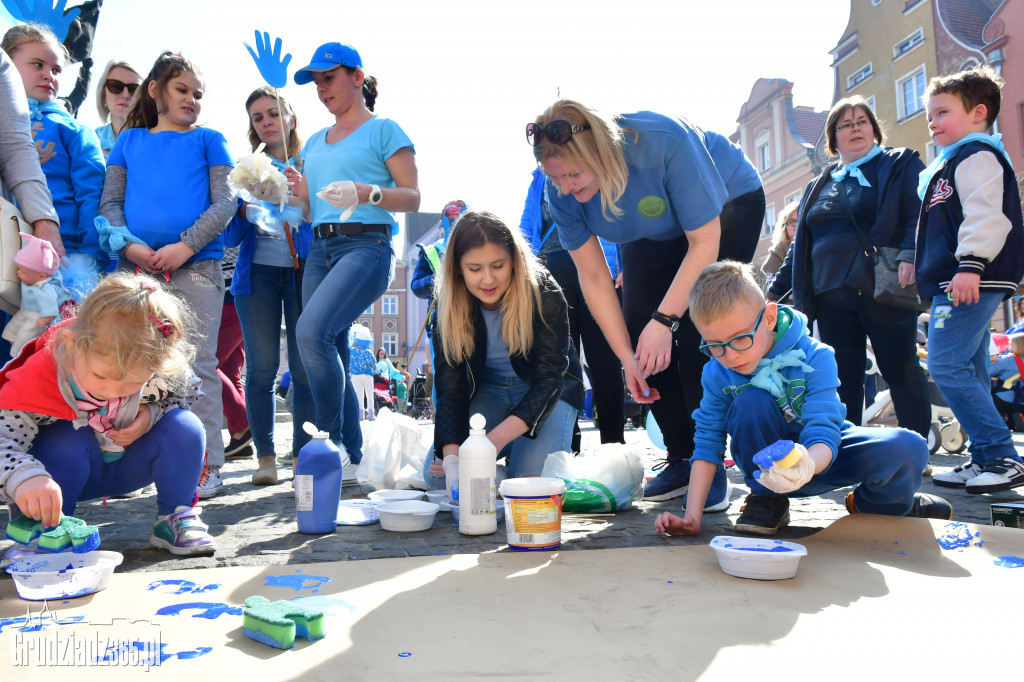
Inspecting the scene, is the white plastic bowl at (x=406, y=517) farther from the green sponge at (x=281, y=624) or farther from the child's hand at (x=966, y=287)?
the child's hand at (x=966, y=287)

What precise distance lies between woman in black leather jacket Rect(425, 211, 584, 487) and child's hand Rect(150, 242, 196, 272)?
3.47 ft

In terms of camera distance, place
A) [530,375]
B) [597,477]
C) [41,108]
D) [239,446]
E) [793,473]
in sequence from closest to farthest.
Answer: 1. [793,473]
2. [597,477]
3. [530,375]
4. [41,108]
5. [239,446]

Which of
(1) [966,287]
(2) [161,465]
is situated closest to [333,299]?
(2) [161,465]

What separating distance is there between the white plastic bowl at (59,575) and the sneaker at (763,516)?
5.28ft

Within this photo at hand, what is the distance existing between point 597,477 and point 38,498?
1656mm

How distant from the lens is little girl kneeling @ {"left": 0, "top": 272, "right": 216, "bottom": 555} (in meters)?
1.70

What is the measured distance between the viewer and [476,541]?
2.12 meters

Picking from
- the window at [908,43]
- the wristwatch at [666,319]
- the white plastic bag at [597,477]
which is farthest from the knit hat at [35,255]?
the window at [908,43]

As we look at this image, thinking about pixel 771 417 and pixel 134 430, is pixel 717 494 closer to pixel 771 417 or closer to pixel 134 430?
pixel 771 417

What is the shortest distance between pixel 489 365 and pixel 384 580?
1319 mm

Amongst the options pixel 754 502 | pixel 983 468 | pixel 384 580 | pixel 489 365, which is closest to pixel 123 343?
pixel 384 580

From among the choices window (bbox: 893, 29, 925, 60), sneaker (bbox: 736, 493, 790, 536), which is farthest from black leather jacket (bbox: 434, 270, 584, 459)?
window (bbox: 893, 29, 925, 60)

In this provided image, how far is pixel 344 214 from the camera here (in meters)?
2.92

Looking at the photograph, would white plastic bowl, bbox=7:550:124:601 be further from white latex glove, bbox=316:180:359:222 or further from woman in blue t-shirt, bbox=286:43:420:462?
white latex glove, bbox=316:180:359:222
